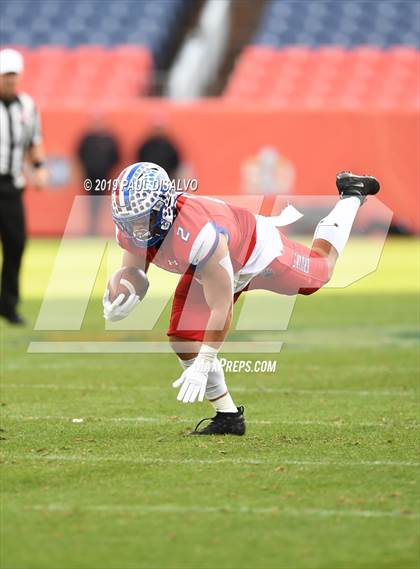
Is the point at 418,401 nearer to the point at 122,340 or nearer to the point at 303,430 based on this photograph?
the point at 303,430

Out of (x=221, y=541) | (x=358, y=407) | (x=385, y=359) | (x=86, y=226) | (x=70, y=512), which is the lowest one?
(x=86, y=226)

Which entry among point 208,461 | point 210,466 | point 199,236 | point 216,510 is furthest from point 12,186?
point 216,510

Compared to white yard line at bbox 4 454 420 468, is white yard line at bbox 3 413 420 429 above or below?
below

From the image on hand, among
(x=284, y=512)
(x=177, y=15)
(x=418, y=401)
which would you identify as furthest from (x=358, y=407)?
(x=177, y=15)

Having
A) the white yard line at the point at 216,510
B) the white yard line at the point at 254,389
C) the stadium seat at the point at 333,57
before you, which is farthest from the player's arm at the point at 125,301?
the stadium seat at the point at 333,57

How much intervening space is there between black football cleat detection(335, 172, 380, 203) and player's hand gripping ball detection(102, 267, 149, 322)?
1.45 metres

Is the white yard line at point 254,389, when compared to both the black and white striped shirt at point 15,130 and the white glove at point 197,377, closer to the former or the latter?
the white glove at point 197,377

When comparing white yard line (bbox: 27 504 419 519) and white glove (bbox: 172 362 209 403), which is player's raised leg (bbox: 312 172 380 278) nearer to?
white glove (bbox: 172 362 209 403)

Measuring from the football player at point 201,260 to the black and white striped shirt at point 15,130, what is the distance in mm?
4710

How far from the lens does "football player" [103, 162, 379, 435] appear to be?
18.8 feet

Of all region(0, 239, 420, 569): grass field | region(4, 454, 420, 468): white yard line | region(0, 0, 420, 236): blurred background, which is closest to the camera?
region(0, 239, 420, 569): grass field

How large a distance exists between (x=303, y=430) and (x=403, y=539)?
6.70 feet

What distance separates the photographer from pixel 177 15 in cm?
2228

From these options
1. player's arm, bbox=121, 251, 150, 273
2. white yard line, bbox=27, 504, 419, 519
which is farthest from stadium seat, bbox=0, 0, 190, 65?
white yard line, bbox=27, 504, 419, 519
